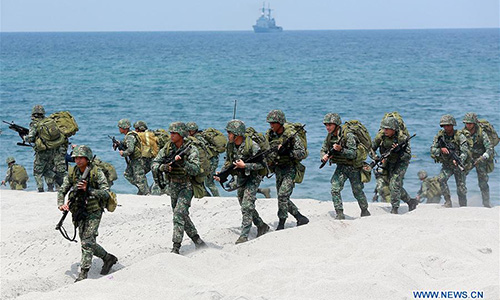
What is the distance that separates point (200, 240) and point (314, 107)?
33.7m

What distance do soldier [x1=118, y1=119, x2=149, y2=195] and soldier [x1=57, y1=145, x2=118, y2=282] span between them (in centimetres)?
598

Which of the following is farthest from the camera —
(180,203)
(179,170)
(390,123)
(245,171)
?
(390,123)

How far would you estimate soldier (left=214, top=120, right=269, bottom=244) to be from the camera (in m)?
11.1

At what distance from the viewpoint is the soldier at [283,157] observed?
38.7 feet

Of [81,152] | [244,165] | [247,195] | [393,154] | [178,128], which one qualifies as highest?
[178,128]

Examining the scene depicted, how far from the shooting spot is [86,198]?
1017 centimetres

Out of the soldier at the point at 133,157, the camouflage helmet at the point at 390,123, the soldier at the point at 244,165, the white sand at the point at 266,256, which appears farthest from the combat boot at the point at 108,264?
the soldier at the point at 133,157

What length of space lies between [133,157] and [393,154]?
5.91 meters

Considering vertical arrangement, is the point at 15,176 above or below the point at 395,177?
below

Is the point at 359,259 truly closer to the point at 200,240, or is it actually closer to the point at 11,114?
the point at 200,240

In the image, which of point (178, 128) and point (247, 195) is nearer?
point (178, 128)

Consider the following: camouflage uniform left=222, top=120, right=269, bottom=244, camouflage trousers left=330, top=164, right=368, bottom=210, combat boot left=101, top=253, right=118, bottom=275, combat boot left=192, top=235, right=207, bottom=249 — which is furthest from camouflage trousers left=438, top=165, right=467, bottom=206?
combat boot left=101, top=253, right=118, bottom=275

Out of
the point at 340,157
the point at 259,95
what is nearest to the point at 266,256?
the point at 340,157

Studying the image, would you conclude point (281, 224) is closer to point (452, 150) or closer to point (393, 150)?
point (393, 150)
